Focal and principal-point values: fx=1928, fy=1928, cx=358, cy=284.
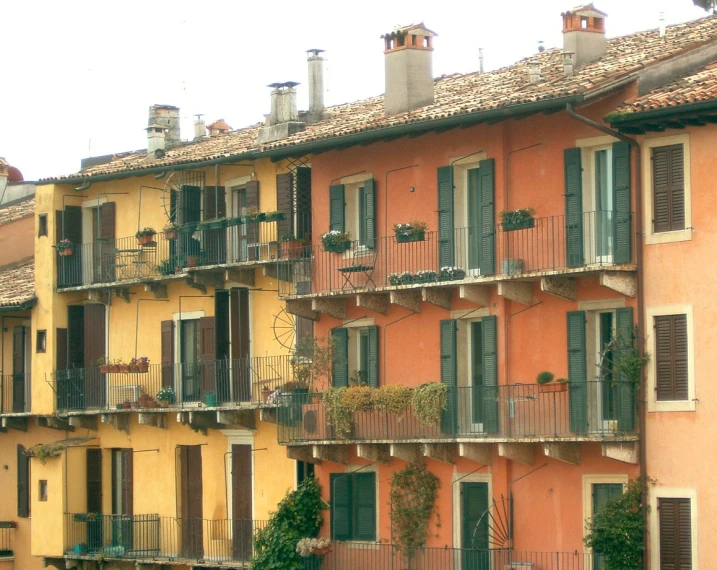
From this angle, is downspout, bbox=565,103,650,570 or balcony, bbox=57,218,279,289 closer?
downspout, bbox=565,103,650,570

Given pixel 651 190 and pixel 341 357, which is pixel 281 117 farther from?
pixel 651 190

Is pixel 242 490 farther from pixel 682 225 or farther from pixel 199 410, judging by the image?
pixel 682 225

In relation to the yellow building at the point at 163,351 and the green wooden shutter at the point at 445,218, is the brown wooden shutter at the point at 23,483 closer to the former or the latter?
the yellow building at the point at 163,351

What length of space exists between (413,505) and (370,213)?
5.89 metres

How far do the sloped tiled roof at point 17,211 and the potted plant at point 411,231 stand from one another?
19.4m

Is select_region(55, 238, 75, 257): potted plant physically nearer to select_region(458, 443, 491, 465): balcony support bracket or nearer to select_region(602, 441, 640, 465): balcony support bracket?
select_region(458, 443, 491, 465): balcony support bracket

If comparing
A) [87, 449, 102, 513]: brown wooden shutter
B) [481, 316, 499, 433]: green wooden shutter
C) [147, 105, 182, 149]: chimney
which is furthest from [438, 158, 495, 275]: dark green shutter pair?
[87, 449, 102, 513]: brown wooden shutter

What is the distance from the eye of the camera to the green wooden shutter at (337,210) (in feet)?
129

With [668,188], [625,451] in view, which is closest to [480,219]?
[668,188]

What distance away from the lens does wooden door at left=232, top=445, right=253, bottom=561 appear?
41.7 metres

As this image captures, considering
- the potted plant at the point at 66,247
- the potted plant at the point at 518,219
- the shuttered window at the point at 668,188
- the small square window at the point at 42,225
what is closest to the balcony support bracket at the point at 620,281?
the shuttered window at the point at 668,188

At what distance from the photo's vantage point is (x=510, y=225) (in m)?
34.5

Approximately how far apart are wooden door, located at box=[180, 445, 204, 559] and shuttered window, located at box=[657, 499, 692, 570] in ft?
46.2

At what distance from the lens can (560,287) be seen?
33.8 metres
